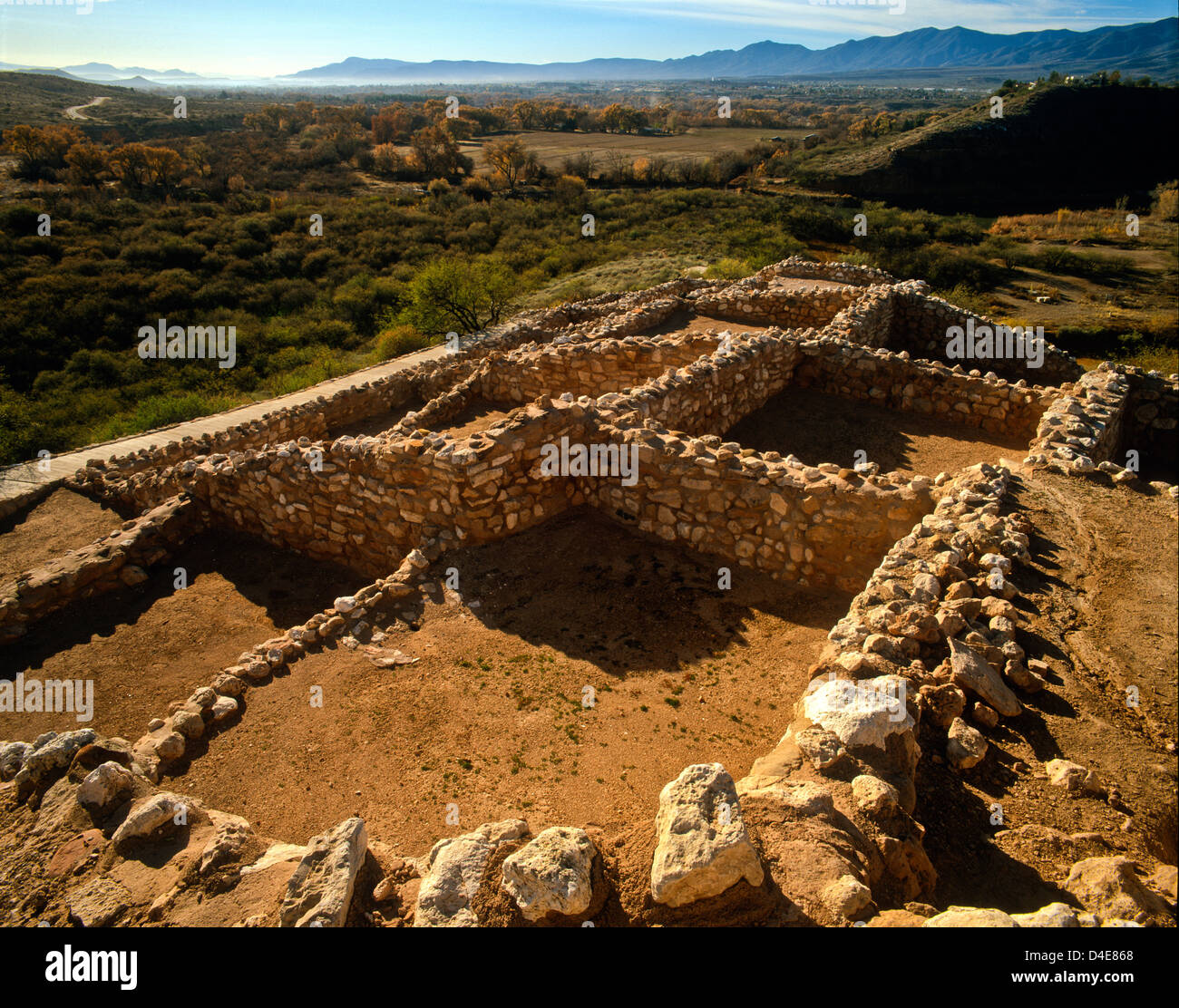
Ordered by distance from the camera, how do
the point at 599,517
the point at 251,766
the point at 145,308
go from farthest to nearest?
1. the point at 145,308
2. the point at 599,517
3. the point at 251,766

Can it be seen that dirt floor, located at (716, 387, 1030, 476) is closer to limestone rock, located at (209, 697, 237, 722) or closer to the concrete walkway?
limestone rock, located at (209, 697, 237, 722)

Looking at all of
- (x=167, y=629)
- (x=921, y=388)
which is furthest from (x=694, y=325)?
(x=167, y=629)

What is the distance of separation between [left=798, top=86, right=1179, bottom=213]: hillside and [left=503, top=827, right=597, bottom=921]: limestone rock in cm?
5416

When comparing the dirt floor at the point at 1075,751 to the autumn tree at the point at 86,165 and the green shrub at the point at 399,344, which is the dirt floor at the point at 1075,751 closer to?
the green shrub at the point at 399,344

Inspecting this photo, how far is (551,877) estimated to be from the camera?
2.89 meters

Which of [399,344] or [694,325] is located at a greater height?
[694,325]

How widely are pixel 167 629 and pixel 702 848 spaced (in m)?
7.33

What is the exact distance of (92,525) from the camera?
10602 mm

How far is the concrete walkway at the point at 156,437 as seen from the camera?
11750mm

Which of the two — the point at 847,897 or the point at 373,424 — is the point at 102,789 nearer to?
the point at 847,897

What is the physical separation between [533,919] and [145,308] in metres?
36.3
